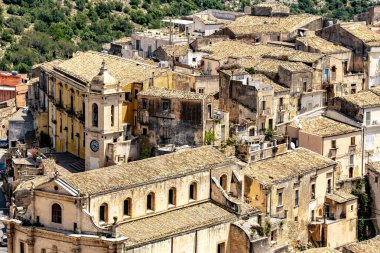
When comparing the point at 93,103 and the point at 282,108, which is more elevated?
the point at 93,103

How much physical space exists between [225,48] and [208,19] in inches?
689

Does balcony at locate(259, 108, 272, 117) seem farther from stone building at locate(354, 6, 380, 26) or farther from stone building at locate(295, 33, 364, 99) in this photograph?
stone building at locate(354, 6, 380, 26)

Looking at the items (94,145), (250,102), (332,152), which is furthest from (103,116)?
(332,152)

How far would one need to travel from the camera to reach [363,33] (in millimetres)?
88000

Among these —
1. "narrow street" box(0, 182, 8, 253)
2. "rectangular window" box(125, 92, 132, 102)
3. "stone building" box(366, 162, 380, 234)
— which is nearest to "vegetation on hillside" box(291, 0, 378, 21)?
"stone building" box(366, 162, 380, 234)

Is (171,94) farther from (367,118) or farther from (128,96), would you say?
(367,118)

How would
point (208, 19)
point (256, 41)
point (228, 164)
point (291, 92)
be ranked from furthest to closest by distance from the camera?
point (208, 19)
point (256, 41)
point (291, 92)
point (228, 164)

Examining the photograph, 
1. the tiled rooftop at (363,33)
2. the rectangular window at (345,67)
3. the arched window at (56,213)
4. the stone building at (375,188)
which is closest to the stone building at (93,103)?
the arched window at (56,213)

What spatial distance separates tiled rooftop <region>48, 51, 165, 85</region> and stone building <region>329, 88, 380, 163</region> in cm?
1169

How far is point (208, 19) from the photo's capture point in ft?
345

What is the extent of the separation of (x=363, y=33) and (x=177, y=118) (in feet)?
72.0

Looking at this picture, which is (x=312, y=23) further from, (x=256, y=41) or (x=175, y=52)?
(x=175, y=52)

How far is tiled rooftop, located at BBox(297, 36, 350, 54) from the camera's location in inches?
3369

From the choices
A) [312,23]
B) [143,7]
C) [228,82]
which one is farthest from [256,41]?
[143,7]
